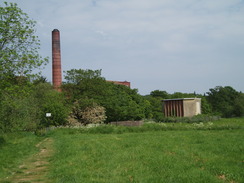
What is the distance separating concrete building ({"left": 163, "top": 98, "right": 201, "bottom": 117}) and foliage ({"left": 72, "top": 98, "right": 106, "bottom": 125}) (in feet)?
36.8

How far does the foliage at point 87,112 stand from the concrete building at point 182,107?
11.2 m

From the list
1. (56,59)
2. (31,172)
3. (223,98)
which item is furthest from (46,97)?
(223,98)

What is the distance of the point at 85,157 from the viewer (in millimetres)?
10617

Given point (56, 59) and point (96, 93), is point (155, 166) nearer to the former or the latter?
point (96, 93)

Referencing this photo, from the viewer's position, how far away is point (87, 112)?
40.6 m

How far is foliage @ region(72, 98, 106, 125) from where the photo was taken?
131ft

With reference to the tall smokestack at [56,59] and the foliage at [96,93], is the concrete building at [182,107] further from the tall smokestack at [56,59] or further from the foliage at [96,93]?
the tall smokestack at [56,59]

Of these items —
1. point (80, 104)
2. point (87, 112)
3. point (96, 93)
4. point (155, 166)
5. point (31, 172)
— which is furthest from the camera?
point (96, 93)

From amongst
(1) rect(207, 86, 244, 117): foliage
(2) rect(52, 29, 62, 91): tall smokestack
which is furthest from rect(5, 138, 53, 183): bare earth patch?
(1) rect(207, 86, 244, 117): foliage

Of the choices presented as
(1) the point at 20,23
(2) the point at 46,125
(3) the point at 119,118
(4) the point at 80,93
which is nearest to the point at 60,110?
(2) the point at 46,125

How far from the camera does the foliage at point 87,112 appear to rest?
40.0 metres

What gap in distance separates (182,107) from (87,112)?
14581mm

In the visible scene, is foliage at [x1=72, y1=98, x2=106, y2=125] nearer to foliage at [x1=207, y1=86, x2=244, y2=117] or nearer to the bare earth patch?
the bare earth patch

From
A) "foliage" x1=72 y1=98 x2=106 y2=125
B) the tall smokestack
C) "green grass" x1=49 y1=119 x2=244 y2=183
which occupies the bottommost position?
"green grass" x1=49 y1=119 x2=244 y2=183
